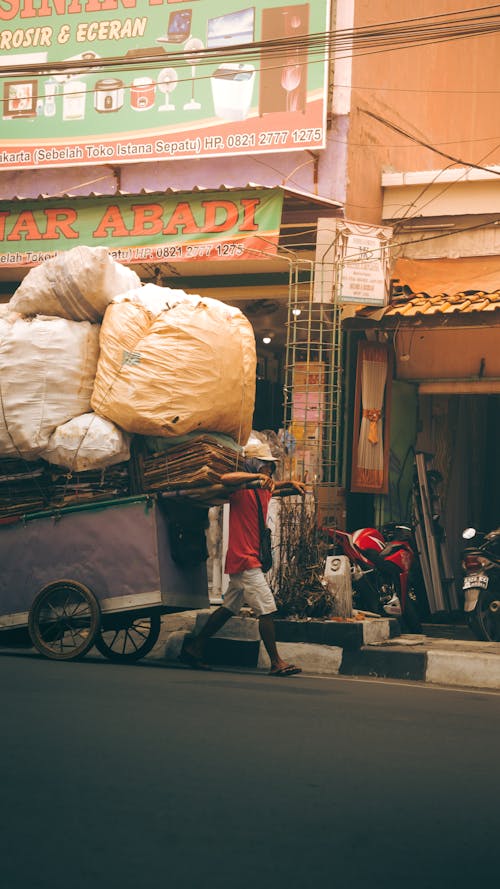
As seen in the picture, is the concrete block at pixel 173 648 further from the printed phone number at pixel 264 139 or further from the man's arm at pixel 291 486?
the printed phone number at pixel 264 139

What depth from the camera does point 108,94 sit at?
1513 centimetres

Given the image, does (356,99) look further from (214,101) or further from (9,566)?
(9,566)

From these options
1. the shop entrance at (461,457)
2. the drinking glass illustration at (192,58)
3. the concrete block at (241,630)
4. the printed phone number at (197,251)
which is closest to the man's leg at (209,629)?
the concrete block at (241,630)

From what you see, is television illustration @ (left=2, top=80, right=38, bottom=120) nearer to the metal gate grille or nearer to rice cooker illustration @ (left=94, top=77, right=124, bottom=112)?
rice cooker illustration @ (left=94, top=77, right=124, bottom=112)

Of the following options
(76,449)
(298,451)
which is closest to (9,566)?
(76,449)

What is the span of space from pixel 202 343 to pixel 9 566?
2.24m

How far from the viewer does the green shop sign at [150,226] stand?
527 inches

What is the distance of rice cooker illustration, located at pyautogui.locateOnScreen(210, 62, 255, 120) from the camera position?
14.4 meters

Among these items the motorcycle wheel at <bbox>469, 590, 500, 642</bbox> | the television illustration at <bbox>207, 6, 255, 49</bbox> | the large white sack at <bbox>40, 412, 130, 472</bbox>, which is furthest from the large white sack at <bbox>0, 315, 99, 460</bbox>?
the television illustration at <bbox>207, 6, 255, 49</bbox>

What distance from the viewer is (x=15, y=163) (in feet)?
50.7

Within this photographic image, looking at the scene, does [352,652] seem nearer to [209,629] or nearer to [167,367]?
[209,629]

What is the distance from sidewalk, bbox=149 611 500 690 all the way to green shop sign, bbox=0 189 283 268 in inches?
171

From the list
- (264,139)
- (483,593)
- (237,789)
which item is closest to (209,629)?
(483,593)

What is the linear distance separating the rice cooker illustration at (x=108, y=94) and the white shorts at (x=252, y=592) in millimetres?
7584
